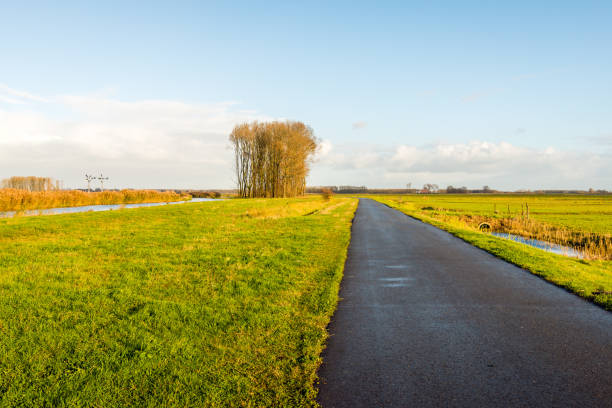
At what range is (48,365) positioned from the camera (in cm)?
431

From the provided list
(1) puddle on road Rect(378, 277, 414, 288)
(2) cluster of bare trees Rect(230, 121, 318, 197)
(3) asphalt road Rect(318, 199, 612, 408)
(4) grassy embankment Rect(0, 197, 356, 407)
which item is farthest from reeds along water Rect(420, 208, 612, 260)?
(2) cluster of bare trees Rect(230, 121, 318, 197)

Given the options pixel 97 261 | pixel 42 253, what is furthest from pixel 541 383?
pixel 42 253

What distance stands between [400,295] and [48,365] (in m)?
6.24

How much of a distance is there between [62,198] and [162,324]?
41786 mm

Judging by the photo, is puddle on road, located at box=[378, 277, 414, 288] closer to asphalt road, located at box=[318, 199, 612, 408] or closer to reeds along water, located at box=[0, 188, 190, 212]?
asphalt road, located at box=[318, 199, 612, 408]

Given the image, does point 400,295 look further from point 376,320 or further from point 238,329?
point 238,329

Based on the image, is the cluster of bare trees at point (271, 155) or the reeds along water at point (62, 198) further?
the cluster of bare trees at point (271, 155)

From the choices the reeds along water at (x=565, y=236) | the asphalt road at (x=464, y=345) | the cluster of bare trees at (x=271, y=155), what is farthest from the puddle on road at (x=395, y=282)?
the cluster of bare trees at (x=271, y=155)

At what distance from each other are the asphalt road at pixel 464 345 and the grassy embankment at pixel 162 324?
0.52 meters

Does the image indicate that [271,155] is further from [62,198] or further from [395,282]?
[395,282]

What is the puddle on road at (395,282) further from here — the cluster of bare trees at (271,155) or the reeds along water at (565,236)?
the cluster of bare trees at (271,155)

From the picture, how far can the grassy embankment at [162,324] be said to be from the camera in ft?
12.4


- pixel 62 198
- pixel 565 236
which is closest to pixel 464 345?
pixel 565 236

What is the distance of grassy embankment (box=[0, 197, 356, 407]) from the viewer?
3770mm
